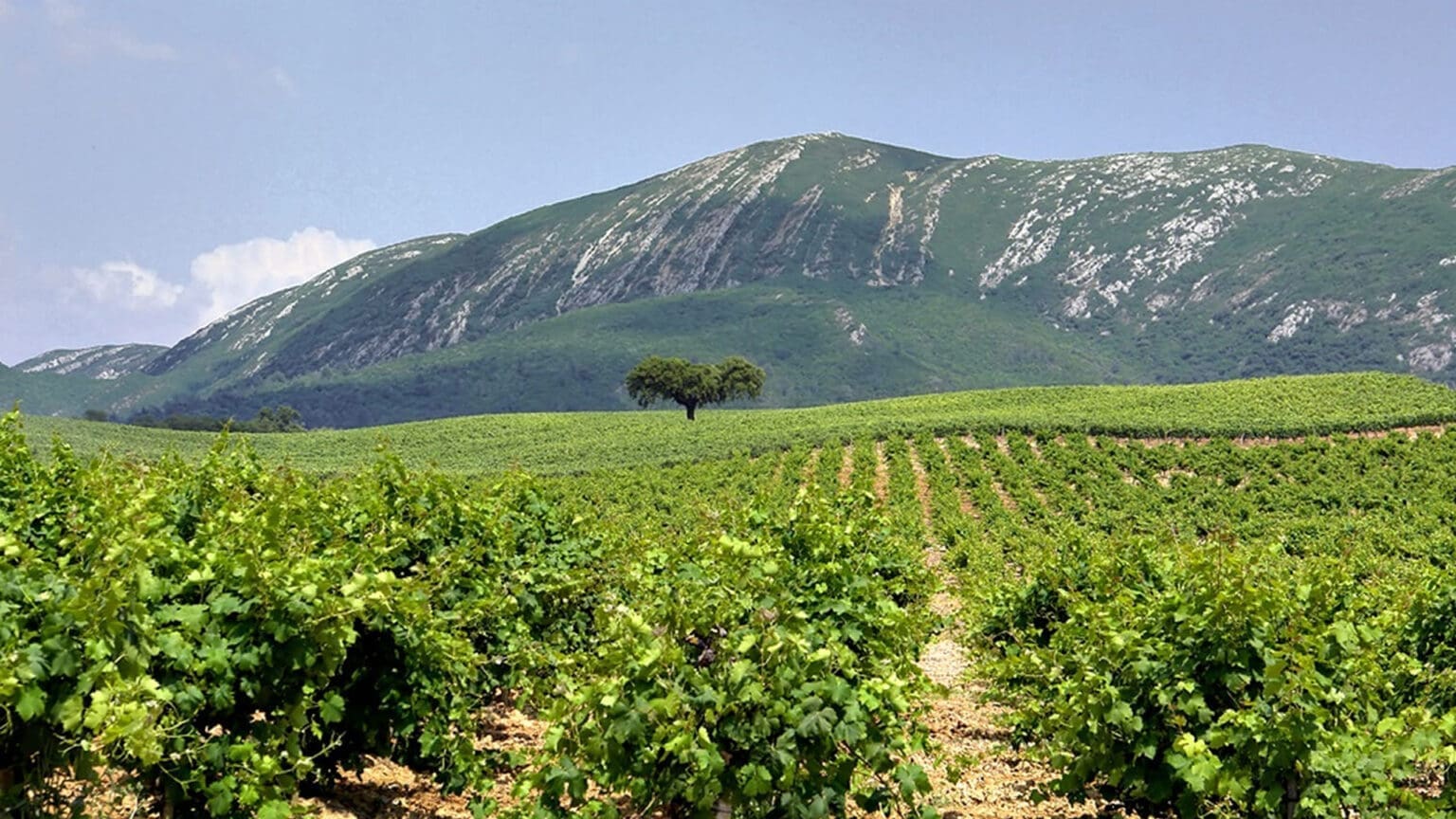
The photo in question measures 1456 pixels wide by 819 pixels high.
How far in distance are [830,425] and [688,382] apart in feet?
109

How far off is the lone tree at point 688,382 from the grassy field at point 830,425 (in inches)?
99.7

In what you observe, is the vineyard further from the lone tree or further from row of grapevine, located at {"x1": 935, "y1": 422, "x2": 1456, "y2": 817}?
the lone tree

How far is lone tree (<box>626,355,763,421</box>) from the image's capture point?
10675cm

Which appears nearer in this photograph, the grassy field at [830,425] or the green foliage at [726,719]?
the green foliage at [726,719]

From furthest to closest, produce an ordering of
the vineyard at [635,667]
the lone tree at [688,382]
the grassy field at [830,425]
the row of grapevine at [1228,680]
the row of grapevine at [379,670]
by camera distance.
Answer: the lone tree at [688,382], the grassy field at [830,425], the row of grapevine at [1228,680], the vineyard at [635,667], the row of grapevine at [379,670]

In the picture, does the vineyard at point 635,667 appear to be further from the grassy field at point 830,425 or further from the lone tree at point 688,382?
the lone tree at point 688,382

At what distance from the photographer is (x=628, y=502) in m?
48.2

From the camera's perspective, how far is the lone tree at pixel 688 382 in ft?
350

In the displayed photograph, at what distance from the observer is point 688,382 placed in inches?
4225

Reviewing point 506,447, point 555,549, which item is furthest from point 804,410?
point 555,549

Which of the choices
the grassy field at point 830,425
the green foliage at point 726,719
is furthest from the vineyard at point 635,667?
the grassy field at point 830,425

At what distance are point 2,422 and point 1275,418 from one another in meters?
67.1

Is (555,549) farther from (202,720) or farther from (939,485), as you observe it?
(939,485)

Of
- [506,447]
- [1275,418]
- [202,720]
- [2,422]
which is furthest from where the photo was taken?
[506,447]
